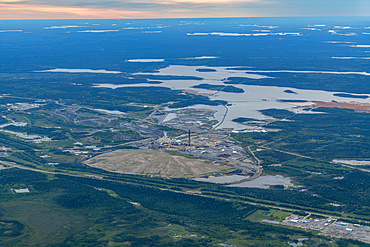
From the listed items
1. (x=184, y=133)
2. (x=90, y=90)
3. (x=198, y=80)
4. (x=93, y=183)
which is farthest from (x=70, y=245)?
→ (x=198, y=80)

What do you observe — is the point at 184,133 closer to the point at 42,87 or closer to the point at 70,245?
the point at 70,245

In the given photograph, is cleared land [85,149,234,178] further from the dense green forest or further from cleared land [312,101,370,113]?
→ cleared land [312,101,370,113]

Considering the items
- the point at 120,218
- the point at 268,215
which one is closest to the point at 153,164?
the point at 120,218

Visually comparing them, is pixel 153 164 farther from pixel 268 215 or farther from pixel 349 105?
pixel 349 105

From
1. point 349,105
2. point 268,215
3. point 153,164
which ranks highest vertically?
point 268,215

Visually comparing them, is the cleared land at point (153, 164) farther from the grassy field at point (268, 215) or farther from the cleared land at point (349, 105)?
the cleared land at point (349, 105)

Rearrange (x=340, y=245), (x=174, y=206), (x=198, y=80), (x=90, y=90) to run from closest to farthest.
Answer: (x=340, y=245) < (x=174, y=206) < (x=90, y=90) < (x=198, y=80)

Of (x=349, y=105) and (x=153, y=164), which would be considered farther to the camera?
(x=349, y=105)

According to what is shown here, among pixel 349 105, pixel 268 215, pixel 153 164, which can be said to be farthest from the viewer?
pixel 349 105

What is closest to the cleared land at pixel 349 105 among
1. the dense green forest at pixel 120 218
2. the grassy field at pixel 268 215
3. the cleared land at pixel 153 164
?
the cleared land at pixel 153 164

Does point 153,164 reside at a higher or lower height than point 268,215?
lower
